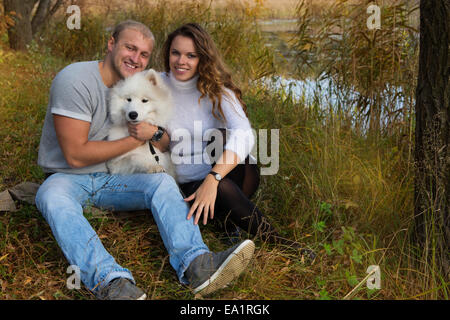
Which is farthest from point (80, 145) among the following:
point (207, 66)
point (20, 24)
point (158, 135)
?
point (20, 24)

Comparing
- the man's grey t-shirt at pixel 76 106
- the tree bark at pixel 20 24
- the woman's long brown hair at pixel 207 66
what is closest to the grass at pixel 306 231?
the man's grey t-shirt at pixel 76 106

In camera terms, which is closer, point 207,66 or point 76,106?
point 76,106

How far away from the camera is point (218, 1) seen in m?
4.83

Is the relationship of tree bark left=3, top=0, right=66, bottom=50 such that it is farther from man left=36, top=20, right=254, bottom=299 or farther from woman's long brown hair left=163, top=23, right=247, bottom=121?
woman's long brown hair left=163, top=23, right=247, bottom=121

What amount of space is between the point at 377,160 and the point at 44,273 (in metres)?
1.95

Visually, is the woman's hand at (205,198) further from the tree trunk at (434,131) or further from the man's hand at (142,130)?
the tree trunk at (434,131)

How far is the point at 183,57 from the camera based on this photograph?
7.28 feet

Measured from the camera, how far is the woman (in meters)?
2.10

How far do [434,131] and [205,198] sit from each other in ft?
3.65

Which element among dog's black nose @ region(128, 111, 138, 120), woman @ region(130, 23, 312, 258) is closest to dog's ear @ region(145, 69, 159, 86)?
woman @ region(130, 23, 312, 258)

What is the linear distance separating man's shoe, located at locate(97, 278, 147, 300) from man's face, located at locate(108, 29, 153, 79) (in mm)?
1137

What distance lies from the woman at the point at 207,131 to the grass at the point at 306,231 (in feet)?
0.68

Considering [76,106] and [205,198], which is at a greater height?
[76,106]
